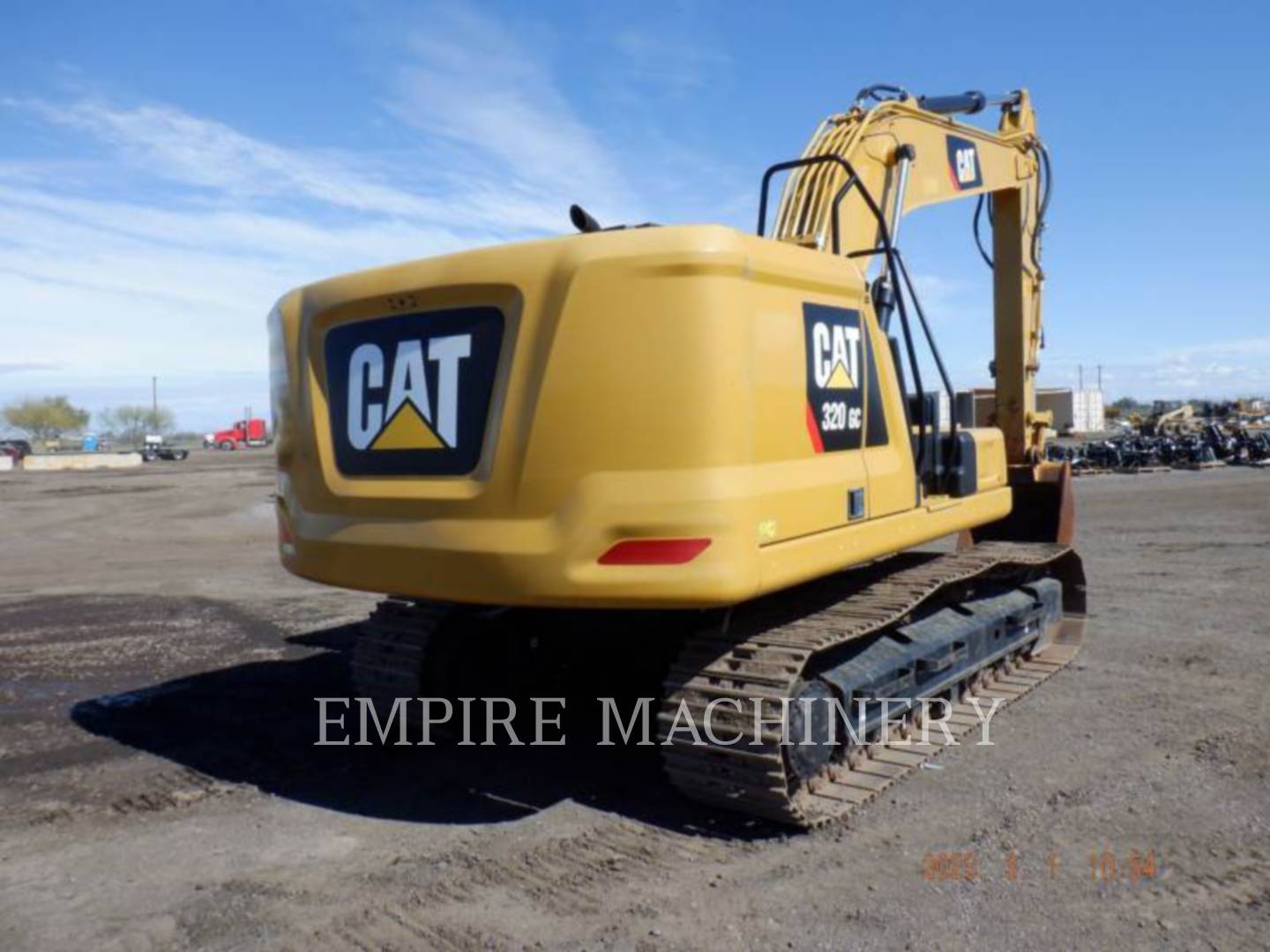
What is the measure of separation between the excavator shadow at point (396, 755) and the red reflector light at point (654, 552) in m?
1.25

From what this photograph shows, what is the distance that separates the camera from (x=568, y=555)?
3.87 metres

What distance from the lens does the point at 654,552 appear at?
379 cm

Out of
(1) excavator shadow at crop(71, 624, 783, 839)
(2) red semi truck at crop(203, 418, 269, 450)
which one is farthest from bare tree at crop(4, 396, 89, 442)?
(1) excavator shadow at crop(71, 624, 783, 839)

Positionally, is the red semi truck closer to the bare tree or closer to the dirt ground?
the bare tree

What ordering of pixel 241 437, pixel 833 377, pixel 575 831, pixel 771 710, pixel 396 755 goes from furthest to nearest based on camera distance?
pixel 241 437
pixel 396 755
pixel 833 377
pixel 575 831
pixel 771 710

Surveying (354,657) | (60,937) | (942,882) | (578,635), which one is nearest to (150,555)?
(354,657)

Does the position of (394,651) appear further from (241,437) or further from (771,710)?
(241,437)

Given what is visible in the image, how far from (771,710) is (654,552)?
78 cm

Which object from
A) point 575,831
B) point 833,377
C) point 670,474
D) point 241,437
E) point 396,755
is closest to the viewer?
point 670,474

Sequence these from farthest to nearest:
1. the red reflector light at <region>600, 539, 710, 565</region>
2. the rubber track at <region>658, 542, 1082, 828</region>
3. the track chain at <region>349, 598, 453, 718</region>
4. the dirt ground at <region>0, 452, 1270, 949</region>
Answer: the track chain at <region>349, 598, 453, 718</region>, the rubber track at <region>658, 542, 1082, 828</region>, the red reflector light at <region>600, 539, 710, 565</region>, the dirt ground at <region>0, 452, 1270, 949</region>

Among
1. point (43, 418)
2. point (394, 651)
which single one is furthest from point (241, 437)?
point (394, 651)

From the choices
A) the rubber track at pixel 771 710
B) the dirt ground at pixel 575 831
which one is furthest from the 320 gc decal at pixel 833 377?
the dirt ground at pixel 575 831

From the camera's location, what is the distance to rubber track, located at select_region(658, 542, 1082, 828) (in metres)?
4.05

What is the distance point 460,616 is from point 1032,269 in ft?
18.6
